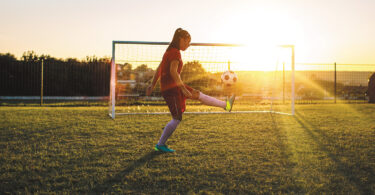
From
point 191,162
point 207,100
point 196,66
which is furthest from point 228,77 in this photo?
point 191,162

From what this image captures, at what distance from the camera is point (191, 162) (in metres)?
3.25

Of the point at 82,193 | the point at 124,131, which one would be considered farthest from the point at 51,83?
the point at 82,193

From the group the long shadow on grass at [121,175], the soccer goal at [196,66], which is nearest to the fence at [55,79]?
the soccer goal at [196,66]

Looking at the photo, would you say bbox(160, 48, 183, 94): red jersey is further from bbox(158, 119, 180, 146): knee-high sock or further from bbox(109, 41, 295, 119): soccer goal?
bbox(109, 41, 295, 119): soccer goal

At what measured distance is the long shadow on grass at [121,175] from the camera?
2.43 meters

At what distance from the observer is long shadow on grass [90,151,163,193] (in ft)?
7.96

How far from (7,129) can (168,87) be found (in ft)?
13.1

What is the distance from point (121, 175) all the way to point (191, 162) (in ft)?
2.79

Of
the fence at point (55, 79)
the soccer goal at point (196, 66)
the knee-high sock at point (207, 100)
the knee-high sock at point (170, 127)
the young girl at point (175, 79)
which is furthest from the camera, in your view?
the fence at point (55, 79)

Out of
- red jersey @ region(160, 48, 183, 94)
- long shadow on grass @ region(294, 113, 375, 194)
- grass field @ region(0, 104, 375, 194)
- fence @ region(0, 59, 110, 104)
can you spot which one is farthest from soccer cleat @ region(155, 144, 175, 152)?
fence @ region(0, 59, 110, 104)

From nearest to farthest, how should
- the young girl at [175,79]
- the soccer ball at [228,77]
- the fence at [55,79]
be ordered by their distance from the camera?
the young girl at [175,79] → the soccer ball at [228,77] → the fence at [55,79]

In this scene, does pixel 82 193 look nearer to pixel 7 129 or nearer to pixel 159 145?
pixel 159 145

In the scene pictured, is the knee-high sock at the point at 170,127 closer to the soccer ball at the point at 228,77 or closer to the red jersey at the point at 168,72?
the red jersey at the point at 168,72

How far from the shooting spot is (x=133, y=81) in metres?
9.73
